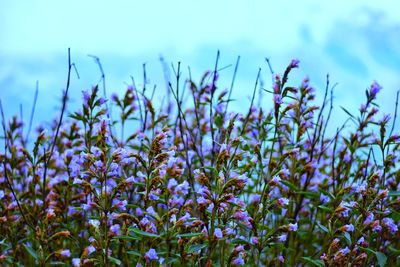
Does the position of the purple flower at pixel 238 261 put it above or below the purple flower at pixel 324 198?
below

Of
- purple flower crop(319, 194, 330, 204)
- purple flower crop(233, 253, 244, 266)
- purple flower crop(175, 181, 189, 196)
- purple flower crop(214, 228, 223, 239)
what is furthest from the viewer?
purple flower crop(319, 194, 330, 204)

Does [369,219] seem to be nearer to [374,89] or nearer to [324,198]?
[324,198]

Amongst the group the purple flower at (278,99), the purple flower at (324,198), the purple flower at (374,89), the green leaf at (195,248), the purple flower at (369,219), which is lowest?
the green leaf at (195,248)

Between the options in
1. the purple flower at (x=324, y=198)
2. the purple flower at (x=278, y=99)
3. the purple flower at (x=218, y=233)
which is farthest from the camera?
the purple flower at (x=324, y=198)

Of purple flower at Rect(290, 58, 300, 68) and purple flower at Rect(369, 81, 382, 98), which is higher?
purple flower at Rect(290, 58, 300, 68)

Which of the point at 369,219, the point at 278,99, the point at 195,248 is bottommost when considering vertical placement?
the point at 195,248

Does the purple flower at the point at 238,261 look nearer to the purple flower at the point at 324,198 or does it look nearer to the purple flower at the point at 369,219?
the purple flower at the point at 369,219

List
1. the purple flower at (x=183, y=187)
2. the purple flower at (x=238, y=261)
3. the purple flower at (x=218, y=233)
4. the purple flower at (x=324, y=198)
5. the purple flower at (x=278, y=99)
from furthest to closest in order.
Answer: the purple flower at (x=324, y=198)
the purple flower at (x=183, y=187)
the purple flower at (x=278, y=99)
the purple flower at (x=238, y=261)
the purple flower at (x=218, y=233)

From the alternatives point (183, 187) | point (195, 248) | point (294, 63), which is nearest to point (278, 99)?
point (294, 63)

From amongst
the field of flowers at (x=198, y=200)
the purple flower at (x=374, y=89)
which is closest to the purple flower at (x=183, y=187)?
the field of flowers at (x=198, y=200)

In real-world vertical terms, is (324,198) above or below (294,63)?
below

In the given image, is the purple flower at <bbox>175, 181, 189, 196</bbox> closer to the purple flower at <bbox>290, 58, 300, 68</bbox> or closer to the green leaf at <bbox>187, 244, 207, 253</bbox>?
the green leaf at <bbox>187, 244, 207, 253</bbox>

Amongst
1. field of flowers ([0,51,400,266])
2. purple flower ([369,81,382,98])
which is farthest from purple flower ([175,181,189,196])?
purple flower ([369,81,382,98])

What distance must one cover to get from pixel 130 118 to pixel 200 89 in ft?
1.69
